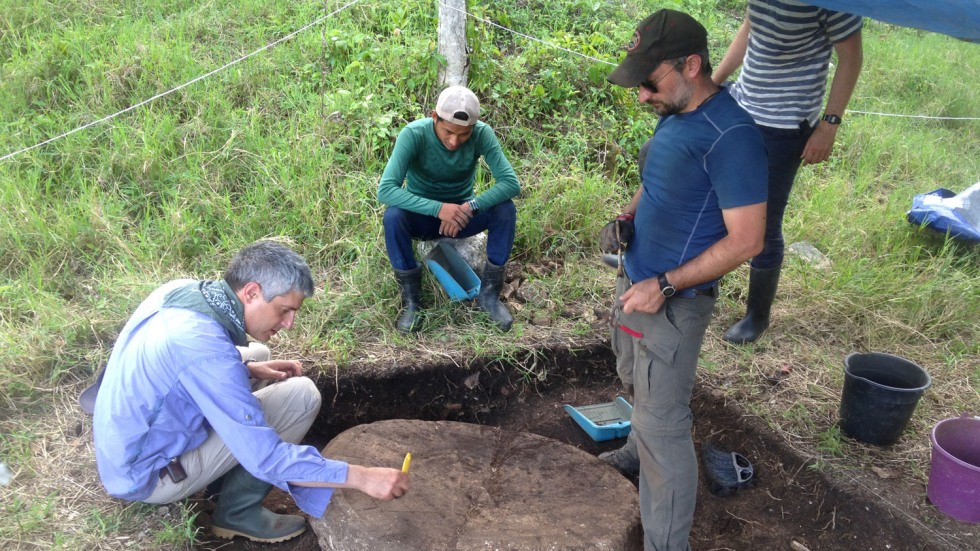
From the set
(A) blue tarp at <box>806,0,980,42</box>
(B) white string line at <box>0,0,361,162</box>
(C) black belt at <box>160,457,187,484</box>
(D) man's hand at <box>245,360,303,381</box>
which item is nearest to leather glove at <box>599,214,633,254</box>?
(A) blue tarp at <box>806,0,980,42</box>

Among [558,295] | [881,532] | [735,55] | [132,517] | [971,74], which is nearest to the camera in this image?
[132,517]

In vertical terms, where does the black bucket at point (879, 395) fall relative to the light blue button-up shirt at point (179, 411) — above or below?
below

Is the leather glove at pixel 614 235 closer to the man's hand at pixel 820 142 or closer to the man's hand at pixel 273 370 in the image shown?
the man's hand at pixel 820 142

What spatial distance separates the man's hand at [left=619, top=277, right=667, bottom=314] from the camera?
7.23ft

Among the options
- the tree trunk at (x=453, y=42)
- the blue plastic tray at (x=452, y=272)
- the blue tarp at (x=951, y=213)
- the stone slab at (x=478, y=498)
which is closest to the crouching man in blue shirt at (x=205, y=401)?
the stone slab at (x=478, y=498)

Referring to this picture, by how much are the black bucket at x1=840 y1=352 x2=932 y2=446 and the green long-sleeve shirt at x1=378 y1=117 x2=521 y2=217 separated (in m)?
1.75

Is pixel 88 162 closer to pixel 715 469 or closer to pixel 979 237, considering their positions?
pixel 715 469

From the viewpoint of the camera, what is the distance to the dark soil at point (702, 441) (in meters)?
2.70

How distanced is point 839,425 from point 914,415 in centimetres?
41

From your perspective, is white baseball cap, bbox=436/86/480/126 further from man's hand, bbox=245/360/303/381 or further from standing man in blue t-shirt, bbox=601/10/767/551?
man's hand, bbox=245/360/303/381

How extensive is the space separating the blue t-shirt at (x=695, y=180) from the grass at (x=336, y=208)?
1318mm

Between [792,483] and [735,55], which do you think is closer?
[792,483]

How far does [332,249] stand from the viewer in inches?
155

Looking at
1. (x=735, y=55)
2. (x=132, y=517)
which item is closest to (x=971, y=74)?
(x=735, y=55)
